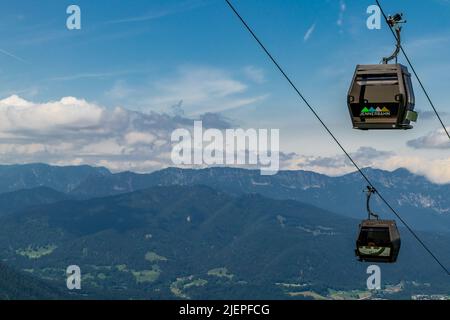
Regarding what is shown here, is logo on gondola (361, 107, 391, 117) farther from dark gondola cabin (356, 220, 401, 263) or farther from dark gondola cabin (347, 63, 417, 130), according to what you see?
dark gondola cabin (356, 220, 401, 263)

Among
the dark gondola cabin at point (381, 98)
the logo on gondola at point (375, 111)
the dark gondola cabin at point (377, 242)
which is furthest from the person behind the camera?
the dark gondola cabin at point (377, 242)

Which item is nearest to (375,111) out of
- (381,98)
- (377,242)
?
(381,98)

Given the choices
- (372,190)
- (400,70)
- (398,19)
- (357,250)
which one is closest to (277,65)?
(398,19)

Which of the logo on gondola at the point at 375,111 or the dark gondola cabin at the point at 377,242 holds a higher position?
the logo on gondola at the point at 375,111

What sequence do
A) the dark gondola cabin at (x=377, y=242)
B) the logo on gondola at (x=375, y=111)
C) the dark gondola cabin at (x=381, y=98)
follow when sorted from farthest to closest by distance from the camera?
the dark gondola cabin at (x=377, y=242)
the logo on gondola at (x=375, y=111)
the dark gondola cabin at (x=381, y=98)

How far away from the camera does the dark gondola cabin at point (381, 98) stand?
81.0ft

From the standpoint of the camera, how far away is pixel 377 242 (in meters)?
32.3

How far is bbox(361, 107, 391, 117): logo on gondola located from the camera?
2503 centimetres

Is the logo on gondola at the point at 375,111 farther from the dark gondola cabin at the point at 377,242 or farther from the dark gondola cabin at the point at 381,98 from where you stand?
the dark gondola cabin at the point at 377,242

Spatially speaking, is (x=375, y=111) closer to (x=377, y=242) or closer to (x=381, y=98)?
(x=381, y=98)

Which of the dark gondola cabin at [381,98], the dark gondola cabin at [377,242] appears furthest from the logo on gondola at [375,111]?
the dark gondola cabin at [377,242]

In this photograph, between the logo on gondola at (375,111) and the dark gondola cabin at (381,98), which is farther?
the logo on gondola at (375,111)

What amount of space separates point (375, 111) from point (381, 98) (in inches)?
22.4

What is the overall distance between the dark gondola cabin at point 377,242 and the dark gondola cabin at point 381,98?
866 centimetres
